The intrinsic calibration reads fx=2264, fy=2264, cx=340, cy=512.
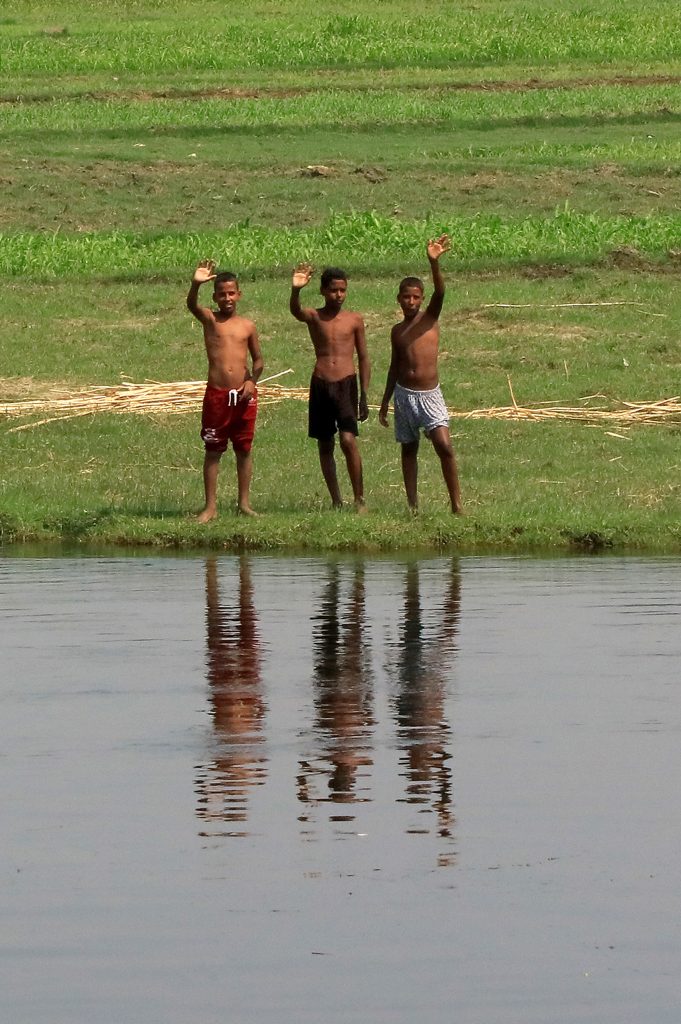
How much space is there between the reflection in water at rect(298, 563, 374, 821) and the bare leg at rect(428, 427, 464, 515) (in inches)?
54.7

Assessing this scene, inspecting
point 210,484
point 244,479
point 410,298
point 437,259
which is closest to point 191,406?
point 244,479

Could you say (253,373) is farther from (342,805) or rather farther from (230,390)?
(342,805)

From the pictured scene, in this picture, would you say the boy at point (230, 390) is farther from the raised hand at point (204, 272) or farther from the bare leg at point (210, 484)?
the raised hand at point (204, 272)

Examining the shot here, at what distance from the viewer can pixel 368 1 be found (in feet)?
150

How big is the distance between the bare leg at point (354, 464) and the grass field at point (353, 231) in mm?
197

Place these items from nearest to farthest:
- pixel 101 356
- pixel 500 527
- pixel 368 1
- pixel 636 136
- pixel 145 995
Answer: pixel 145 995, pixel 500 527, pixel 101 356, pixel 636 136, pixel 368 1

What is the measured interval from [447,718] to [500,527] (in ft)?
14.6

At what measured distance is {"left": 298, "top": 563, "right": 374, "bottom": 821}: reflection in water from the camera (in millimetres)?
7805

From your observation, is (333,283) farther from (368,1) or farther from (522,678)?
(368,1)

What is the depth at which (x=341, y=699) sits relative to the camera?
9117 mm

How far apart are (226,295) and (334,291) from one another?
2.10 feet

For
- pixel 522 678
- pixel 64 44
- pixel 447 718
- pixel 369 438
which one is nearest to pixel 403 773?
pixel 447 718

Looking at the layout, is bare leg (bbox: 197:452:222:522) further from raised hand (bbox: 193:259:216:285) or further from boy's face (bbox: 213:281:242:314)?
raised hand (bbox: 193:259:216:285)

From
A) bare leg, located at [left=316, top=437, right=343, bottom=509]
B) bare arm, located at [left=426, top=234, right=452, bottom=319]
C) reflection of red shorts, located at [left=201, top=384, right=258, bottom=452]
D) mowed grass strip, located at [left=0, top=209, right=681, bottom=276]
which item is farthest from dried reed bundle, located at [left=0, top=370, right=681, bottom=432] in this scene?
mowed grass strip, located at [left=0, top=209, right=681, bottom=276]
